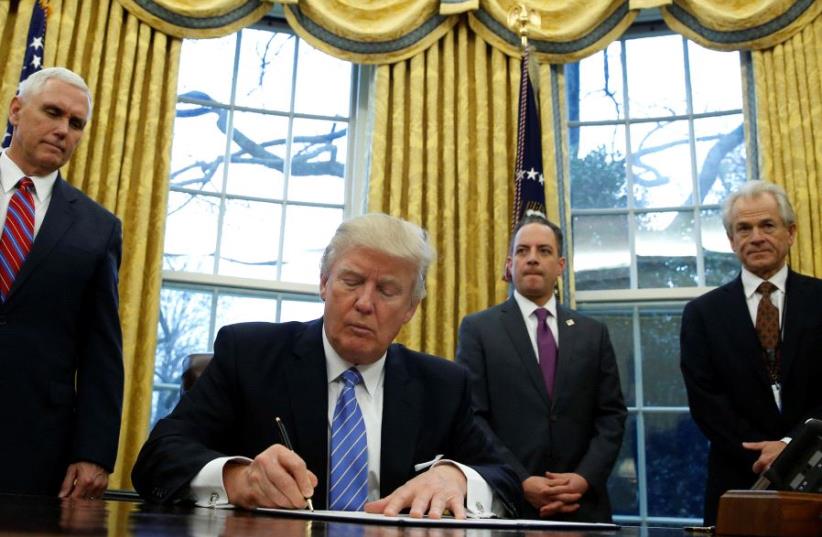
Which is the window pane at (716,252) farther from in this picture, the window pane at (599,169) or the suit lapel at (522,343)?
the suit lapel at (522,343)

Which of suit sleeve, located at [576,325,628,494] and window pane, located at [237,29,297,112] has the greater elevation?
window pane, located at [237,29,297,112]

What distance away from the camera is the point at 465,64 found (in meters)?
4.88

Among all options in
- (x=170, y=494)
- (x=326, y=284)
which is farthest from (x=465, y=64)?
(x=170, y=494)

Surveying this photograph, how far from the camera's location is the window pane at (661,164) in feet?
16.3

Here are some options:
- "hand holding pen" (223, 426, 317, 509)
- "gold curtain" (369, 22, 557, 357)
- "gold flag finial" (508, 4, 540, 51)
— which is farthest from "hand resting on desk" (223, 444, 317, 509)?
"gold flag finial" (508, 4, 540, 51)

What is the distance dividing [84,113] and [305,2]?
254cm

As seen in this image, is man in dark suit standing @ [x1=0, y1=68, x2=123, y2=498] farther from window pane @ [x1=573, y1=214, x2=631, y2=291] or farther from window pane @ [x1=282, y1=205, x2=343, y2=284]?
window pane @ [x1=573, y1=214, x2=631, y2=291]

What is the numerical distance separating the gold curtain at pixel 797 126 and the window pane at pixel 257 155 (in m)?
2.70

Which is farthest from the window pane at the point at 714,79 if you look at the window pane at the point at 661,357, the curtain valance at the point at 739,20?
the window pane at the point at 661,357

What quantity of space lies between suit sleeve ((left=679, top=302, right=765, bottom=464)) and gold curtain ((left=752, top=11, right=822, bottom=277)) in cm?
141

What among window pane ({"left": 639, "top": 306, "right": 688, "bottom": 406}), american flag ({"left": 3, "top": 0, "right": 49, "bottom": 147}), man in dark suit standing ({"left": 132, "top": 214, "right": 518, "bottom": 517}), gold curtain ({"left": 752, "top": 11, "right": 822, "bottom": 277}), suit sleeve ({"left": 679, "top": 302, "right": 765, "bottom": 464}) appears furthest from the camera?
window pane ({"left": 639, "top": 306, "right": 688, "bottom": 406})

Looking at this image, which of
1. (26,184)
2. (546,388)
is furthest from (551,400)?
(26,184)

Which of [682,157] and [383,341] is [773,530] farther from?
[682,157]

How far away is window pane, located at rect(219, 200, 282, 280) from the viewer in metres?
4.80
